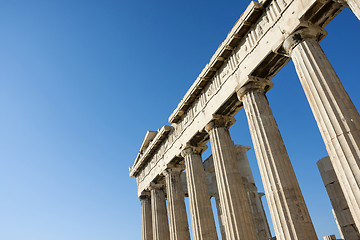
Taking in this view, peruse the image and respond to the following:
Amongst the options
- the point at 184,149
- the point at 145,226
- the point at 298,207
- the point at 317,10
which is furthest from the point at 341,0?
the point at 145,226

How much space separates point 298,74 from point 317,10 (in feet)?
8.18

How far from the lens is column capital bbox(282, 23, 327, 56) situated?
33.9ft

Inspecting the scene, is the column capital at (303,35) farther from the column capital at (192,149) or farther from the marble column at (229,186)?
the column capital at (192,149)

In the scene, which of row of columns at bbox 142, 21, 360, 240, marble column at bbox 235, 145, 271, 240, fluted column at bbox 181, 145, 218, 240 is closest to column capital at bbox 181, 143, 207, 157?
fluted column at bbox 181, 145, 218, 240

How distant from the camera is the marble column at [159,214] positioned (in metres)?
21.4

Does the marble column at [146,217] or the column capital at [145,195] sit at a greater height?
the column capital at [145,195]

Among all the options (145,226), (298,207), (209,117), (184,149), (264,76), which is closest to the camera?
(298,207)

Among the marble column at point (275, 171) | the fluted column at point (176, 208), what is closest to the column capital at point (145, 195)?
Result: the fluted column at point (176, 208)

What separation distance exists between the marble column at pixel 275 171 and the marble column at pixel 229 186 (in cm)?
276

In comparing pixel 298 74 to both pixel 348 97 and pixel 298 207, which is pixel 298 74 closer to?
pixel 348 97

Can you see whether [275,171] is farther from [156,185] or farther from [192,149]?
[156,185]

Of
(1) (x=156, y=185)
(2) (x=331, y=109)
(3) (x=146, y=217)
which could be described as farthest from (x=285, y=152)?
(3) (x=146, y=217)

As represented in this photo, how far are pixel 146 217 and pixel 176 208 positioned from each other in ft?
21.7

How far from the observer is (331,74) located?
9250mm
